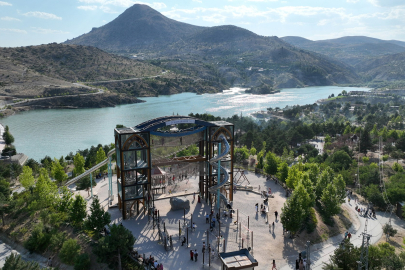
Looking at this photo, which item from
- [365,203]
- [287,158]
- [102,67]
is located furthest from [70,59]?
[365,203]

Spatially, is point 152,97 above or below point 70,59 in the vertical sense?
below

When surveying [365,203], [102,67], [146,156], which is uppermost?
[102,67]

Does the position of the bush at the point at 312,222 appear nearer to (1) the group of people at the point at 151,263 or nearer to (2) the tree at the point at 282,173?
(2) the tree at the point at 282,173

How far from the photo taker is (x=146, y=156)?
82.6 ft

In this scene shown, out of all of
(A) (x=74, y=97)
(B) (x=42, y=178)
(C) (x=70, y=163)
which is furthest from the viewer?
(A) (x=74, y=97)

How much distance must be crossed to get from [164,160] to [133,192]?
12.5ft

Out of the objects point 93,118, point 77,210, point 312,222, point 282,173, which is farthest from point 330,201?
point 93,118

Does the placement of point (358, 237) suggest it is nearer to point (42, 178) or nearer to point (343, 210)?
point (343, 210)

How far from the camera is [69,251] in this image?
20062mm

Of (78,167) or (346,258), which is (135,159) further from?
(346,258)

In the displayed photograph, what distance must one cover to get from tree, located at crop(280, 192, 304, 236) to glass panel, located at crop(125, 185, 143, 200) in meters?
10.9

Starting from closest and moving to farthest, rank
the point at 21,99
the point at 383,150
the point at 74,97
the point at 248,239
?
the point at 248,239 < the point at 383,150 < the point at 21,99 < the point at 74,97

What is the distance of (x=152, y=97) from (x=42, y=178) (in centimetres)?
10290

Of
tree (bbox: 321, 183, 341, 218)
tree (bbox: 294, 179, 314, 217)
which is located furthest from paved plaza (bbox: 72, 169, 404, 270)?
tree (bbox: 294, 179, 314, 217)
